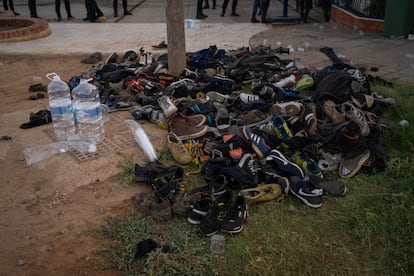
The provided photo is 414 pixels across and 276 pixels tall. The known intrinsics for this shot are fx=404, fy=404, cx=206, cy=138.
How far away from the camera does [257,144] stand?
13.6 ft

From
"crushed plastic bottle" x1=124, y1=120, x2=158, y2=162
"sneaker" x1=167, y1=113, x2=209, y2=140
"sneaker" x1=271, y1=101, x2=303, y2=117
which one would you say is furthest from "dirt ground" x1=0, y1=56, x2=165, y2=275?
"sneaker" x1=271, y1=101, x2=303, y2=117

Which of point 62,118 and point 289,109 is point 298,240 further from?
point 62,118

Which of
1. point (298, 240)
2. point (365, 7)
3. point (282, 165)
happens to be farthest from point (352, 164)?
point (365, 7)

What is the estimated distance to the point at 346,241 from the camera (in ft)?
9.93

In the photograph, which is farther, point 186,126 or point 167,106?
point 167,106

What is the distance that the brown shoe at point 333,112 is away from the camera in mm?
4367

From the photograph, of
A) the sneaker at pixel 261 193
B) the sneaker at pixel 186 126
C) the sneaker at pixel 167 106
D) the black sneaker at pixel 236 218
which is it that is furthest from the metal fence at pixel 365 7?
the black sneaker at pixel 236 218

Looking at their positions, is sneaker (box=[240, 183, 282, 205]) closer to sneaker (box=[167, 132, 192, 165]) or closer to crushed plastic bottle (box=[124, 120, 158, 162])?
sneaker (box=[167, 132, 192, 165])

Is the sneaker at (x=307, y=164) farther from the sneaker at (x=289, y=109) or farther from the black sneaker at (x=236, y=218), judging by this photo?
the black sneaker at (x=236, y=218)

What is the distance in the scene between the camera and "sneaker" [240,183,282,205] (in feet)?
11.4

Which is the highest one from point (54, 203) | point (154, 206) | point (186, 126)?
point (186, 126)

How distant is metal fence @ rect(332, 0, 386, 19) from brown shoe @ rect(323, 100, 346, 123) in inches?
275

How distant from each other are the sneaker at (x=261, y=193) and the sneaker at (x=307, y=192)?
137 millimetres

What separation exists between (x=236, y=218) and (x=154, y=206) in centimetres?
68
